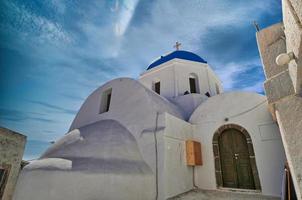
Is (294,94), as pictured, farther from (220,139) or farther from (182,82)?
(182,82)

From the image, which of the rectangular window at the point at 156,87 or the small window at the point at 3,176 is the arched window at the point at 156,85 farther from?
the small window at the point at 3,176

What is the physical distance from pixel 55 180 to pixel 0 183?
445cm

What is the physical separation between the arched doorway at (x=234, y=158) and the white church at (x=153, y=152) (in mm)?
31

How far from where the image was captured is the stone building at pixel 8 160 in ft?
20.5

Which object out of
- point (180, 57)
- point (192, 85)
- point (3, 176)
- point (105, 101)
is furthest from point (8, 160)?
point (180, 57)

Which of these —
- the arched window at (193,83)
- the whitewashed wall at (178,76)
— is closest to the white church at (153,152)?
the whitewashed wall at (178,76)

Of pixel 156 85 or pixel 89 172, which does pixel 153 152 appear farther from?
pixel 156 85

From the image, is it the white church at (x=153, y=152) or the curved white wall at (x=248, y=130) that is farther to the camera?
the curved white wall at (x=248, y=130)

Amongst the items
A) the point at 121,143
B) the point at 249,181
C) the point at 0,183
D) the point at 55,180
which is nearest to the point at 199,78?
the point at 249,181

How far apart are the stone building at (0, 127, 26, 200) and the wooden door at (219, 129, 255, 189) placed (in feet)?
26.9

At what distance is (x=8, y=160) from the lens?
6449 millimetres

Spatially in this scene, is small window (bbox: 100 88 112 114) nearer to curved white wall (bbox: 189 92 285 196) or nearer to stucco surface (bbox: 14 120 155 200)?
stucco surface (bbox: 14 120 155 200)

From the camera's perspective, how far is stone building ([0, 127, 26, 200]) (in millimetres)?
6250

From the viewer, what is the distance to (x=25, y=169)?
399 cm
